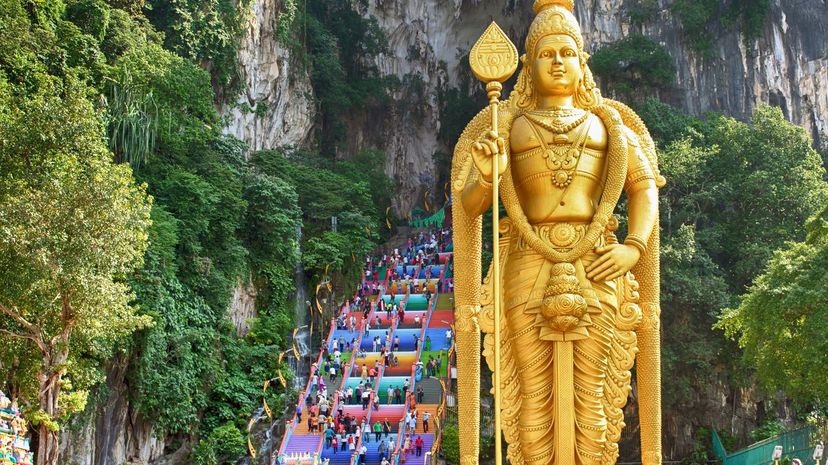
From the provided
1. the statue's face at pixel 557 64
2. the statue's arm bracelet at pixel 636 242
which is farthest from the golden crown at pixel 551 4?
the statue's arm bracelet at pixel 636 242

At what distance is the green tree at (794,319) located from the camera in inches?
572

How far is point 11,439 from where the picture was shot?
9.98 meters

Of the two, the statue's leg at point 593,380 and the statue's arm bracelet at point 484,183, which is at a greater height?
the statue's arm bracelet at point 484,183

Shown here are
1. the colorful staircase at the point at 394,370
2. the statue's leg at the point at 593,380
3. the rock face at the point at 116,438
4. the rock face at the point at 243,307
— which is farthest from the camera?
the rock face at the point at 243,307

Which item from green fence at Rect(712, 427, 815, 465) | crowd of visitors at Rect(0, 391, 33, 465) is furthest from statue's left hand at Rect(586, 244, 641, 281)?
green fence at Rect(712, 427, 815, 465)

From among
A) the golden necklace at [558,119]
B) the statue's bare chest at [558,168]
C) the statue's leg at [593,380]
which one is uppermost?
the golden necklace at [558,119]

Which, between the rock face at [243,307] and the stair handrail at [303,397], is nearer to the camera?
the stair handrail at [303,397]

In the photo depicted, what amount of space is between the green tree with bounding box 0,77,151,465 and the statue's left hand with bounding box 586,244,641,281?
7.84m

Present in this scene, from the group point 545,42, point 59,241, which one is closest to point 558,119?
point 545,42

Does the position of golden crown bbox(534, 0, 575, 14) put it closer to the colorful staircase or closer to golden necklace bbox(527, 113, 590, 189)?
golden necklace bbox(527, 113, 590, 189)

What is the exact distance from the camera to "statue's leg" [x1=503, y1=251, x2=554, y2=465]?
6676mm

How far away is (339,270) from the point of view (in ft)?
88.7

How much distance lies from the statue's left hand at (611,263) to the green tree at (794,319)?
8.66 meters

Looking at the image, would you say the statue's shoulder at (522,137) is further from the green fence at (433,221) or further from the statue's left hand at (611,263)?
the green fence at (433,221)
